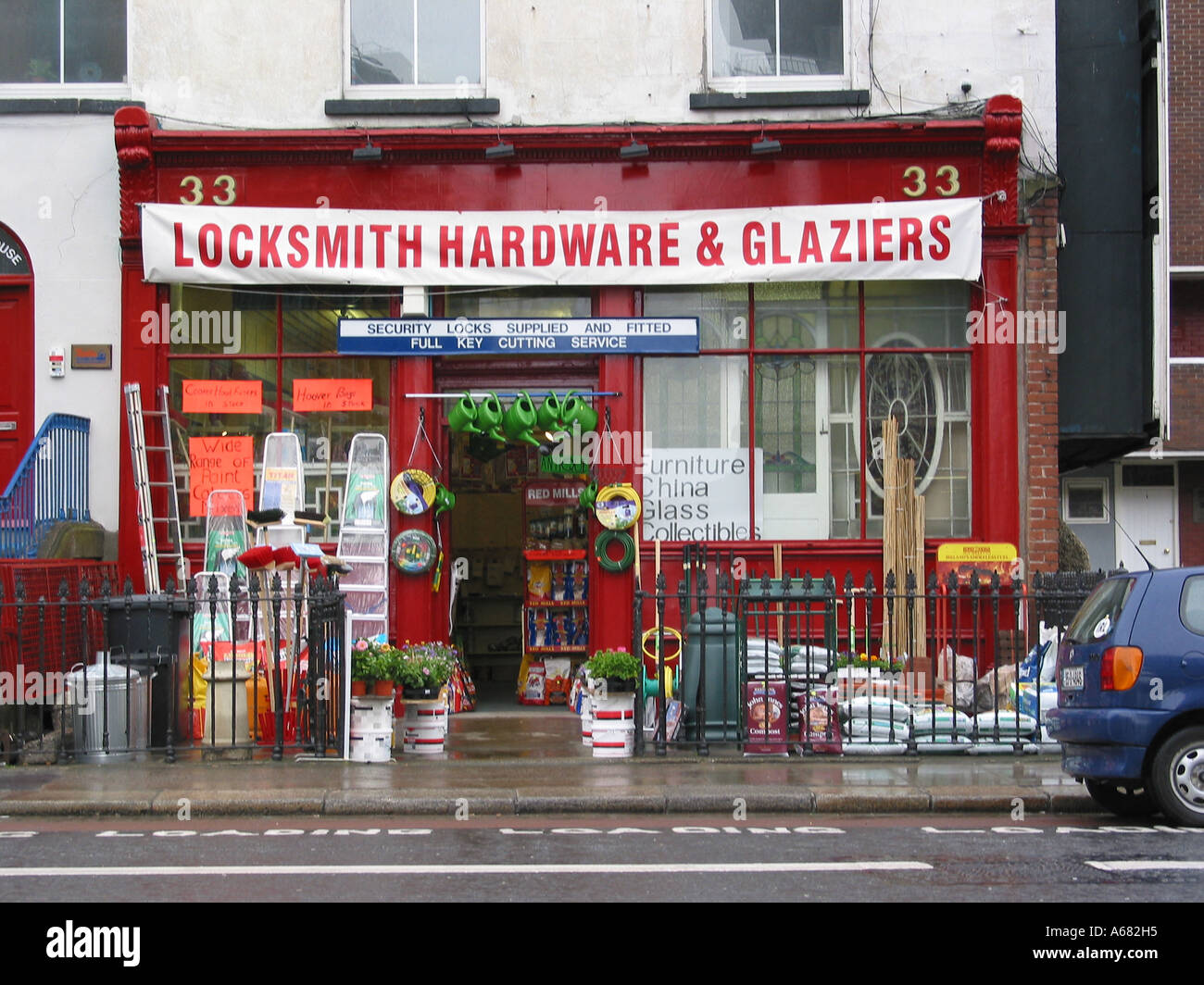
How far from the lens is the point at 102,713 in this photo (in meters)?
11.5

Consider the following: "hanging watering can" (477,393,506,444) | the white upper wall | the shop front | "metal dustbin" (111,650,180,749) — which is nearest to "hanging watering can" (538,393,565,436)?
the shop front

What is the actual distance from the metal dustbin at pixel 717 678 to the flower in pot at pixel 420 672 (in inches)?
81.0

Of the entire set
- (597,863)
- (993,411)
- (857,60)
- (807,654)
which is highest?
(857,60)

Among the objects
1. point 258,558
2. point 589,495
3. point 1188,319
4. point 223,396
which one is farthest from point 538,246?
point 1188,319

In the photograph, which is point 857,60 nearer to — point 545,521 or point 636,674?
point 545,521

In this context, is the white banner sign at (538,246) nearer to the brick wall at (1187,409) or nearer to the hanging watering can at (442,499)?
the hanging watering can at (442,499)

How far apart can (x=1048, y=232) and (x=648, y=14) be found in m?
4.69

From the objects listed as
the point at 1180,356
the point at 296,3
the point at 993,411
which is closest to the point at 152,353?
the point at 296,3

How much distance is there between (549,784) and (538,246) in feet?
20.6

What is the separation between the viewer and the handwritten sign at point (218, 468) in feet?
48.1

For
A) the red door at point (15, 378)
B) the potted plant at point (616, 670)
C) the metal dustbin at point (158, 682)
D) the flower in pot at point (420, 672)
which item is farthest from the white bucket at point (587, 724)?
the red door at point (15, 378)

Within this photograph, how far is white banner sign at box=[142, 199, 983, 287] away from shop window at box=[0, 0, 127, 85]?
1835mm

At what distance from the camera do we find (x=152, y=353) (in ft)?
48.0

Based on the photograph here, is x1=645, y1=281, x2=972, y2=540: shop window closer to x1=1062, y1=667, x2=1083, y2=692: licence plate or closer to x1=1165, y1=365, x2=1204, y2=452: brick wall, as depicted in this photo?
x1=1062, y1=667, x2=1083, y2=692: licence plate
